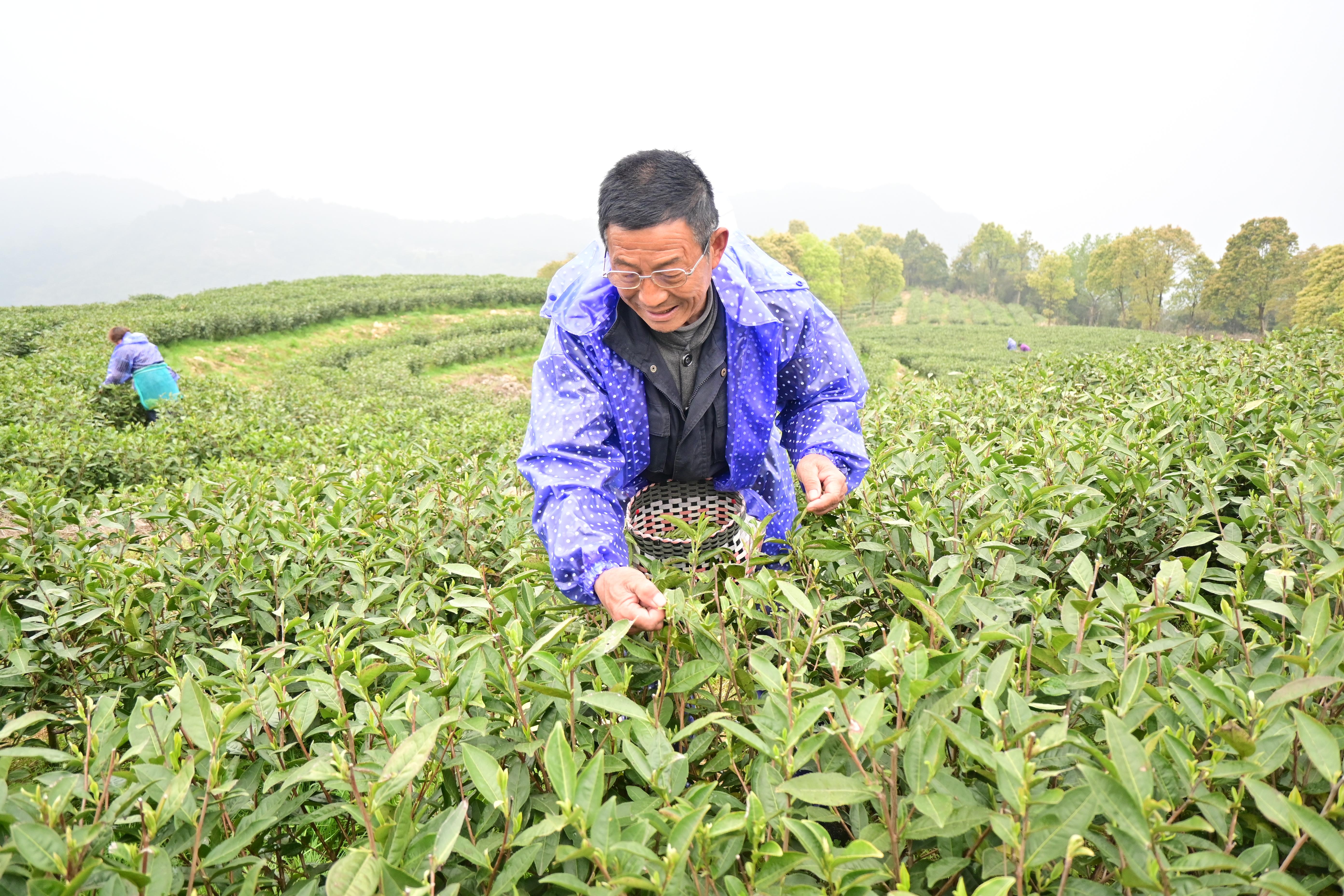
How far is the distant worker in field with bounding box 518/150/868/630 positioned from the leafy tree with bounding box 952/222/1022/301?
7371cm

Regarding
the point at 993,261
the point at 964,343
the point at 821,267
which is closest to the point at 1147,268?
the point at 821,267

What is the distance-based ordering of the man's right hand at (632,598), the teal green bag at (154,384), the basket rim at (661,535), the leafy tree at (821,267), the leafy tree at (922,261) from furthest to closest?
the leafy tree at (922,261) → the leafy tree at (821,267) → the teal green bag at (154,384) → the basket rim at (661,535) → the man's right hand at (632,598)

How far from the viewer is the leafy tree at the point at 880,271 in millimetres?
55375

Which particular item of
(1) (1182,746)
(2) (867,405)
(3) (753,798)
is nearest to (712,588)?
(3) (753,798)

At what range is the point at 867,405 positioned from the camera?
15.8ft

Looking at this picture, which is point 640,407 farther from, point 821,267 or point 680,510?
point 821,267

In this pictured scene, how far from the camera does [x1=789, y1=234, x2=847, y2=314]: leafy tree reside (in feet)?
165

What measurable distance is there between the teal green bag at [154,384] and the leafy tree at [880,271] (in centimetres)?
5300

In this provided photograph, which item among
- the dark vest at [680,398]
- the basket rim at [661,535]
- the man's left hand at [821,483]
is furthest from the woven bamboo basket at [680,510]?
the man's left hand at [821,483]

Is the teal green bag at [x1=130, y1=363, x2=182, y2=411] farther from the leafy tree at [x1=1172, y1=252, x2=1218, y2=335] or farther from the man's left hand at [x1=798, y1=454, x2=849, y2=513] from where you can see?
the leafy tree at [x1=1172, y1=252, x2=1218, y2=335]

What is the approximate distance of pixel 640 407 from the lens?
1933mm

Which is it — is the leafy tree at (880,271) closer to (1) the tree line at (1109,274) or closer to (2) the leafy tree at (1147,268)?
(1) the tree line at (1109,274)

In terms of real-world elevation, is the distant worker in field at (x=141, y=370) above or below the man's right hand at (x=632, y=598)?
below

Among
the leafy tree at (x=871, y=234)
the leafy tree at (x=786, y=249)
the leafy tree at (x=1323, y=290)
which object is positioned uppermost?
the leafy tree at (x=871, y=234)
